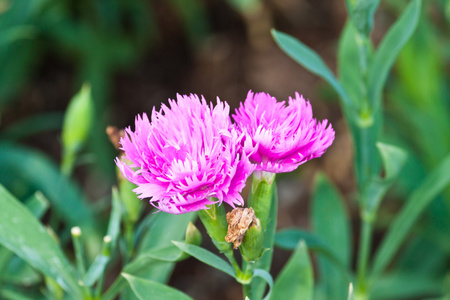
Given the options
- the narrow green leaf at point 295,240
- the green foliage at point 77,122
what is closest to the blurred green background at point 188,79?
the green foliage at point 77,122

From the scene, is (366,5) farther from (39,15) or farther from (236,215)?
(39,15)

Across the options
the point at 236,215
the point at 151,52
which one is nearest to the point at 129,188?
the point at 236,215

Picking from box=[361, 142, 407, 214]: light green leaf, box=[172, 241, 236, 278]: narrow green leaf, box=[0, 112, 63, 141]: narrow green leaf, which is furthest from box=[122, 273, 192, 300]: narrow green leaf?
box=[0, 112, 63, 141]: narrow green leaf

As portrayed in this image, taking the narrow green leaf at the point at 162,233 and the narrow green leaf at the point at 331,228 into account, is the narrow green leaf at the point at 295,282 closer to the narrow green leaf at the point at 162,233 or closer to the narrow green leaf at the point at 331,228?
the narrow green leaf at the point at 162,233

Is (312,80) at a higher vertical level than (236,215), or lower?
lower

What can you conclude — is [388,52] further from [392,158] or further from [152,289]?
[152,289]

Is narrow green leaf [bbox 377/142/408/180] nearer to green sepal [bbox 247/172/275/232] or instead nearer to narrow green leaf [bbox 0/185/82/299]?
green sepal [bbox 247/172/275/232]
